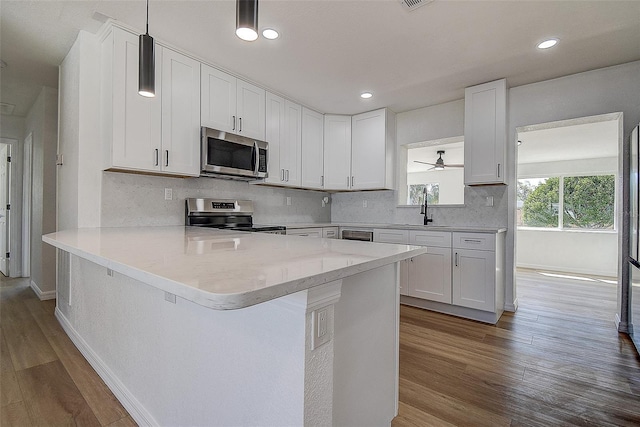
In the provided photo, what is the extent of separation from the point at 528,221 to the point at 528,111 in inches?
175

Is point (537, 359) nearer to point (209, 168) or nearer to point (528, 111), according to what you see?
→ point (528, 111)

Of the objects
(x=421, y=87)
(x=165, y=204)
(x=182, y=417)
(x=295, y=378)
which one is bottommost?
(x=182, y=417)

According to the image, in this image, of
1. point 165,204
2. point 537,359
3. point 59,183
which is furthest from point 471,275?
point 59,183

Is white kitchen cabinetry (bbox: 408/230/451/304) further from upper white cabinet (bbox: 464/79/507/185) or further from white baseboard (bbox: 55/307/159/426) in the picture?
white baseboard (bbox: 55/307/159/426)

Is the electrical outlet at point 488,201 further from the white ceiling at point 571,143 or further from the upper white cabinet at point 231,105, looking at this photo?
the upper white cabinet at point 231,105

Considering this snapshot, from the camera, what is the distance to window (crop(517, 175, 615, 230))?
19.3 ft

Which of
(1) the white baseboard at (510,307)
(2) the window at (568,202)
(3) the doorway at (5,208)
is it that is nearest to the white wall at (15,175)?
(3) the doorway at (5,208)

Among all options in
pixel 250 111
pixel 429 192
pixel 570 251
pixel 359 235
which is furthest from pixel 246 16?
pixel 429 192

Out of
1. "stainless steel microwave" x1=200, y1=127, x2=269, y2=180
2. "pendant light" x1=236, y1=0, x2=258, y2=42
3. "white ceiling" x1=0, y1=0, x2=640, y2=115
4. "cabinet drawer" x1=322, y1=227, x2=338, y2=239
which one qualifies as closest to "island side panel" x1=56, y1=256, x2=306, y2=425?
"pendant light" x1=236, y1=0, x2=258, y2=42

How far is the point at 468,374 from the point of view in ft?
6.68

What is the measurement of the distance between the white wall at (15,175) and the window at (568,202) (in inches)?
366

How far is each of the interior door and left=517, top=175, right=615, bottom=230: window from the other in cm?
964

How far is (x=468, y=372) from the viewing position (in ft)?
6.77

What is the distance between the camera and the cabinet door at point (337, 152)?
437 cm
